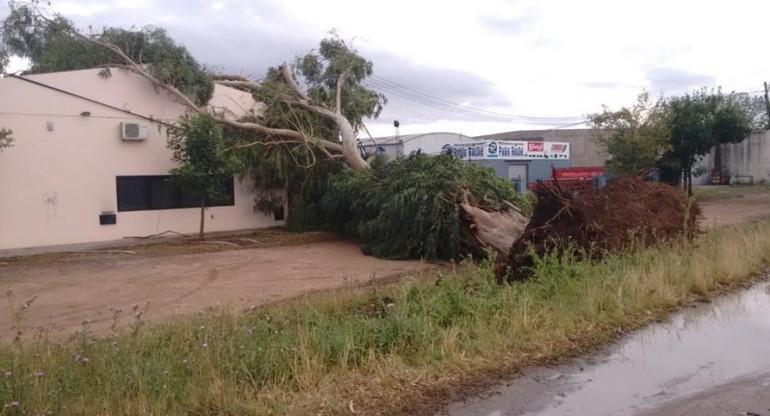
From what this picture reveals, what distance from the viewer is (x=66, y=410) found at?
4.60 m

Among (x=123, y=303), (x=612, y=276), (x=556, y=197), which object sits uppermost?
(x=556, y=197)

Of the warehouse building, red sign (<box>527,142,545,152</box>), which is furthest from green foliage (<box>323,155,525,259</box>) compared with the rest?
red sign (<box>527,142,545,152</box>)

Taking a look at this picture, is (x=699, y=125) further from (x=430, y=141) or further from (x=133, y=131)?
(x=133, y=131)

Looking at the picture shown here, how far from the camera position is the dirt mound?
10266 mm

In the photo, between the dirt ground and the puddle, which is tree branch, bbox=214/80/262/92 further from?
the puddle

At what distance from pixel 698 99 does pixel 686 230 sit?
24.6 meters

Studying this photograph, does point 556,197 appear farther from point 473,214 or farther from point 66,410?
point 66,410

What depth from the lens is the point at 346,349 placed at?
572cm

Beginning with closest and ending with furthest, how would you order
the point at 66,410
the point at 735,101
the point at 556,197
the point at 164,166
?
the point at 66,410 < the point at 556,197 < the point at 164,166 < the point at 735,101

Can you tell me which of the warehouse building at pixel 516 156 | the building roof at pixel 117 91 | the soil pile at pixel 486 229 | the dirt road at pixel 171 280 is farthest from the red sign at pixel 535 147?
the soil pile at pixel 486 229

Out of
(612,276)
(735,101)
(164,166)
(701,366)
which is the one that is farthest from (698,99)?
(701,366)

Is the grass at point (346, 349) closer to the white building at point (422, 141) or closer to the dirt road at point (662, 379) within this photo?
the dirt road at point (662, 379)

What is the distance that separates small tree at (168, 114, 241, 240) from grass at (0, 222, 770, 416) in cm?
1051

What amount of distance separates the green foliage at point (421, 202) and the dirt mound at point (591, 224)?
453cm
